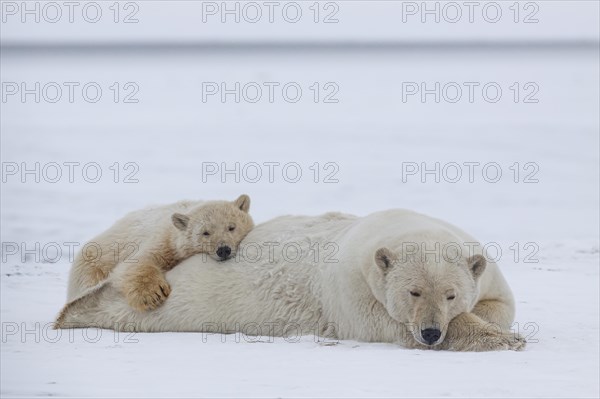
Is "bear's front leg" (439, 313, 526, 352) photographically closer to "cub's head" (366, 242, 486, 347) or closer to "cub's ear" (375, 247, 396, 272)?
"cub's head" (366, 242, 486, 347)

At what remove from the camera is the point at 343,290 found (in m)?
7.27

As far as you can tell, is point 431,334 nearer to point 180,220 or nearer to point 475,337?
point 475,337

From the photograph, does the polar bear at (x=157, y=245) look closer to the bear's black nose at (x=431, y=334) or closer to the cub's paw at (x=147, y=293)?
the cub's paw at (x=147, y=293)

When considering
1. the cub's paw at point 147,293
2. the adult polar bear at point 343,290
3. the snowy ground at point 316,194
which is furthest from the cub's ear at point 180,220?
the snowy ground at point 316,194

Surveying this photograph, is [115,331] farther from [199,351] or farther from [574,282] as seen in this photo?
[574,282]

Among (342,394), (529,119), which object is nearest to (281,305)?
(342,394)

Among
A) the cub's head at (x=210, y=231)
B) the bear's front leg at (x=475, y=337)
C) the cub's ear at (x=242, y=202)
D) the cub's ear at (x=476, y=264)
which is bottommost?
the bear's front leg at (x=475, y=337)

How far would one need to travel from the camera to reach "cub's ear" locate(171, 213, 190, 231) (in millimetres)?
7820

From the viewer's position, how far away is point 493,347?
674 centimetres

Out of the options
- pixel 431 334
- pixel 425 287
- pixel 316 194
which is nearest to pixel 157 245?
pixel 425 287

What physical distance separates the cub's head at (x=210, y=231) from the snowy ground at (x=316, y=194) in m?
0.71

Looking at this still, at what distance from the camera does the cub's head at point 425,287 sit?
661cm

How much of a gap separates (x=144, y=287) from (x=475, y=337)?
251 centimetres

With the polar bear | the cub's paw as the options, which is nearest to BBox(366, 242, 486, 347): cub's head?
the polar bear
